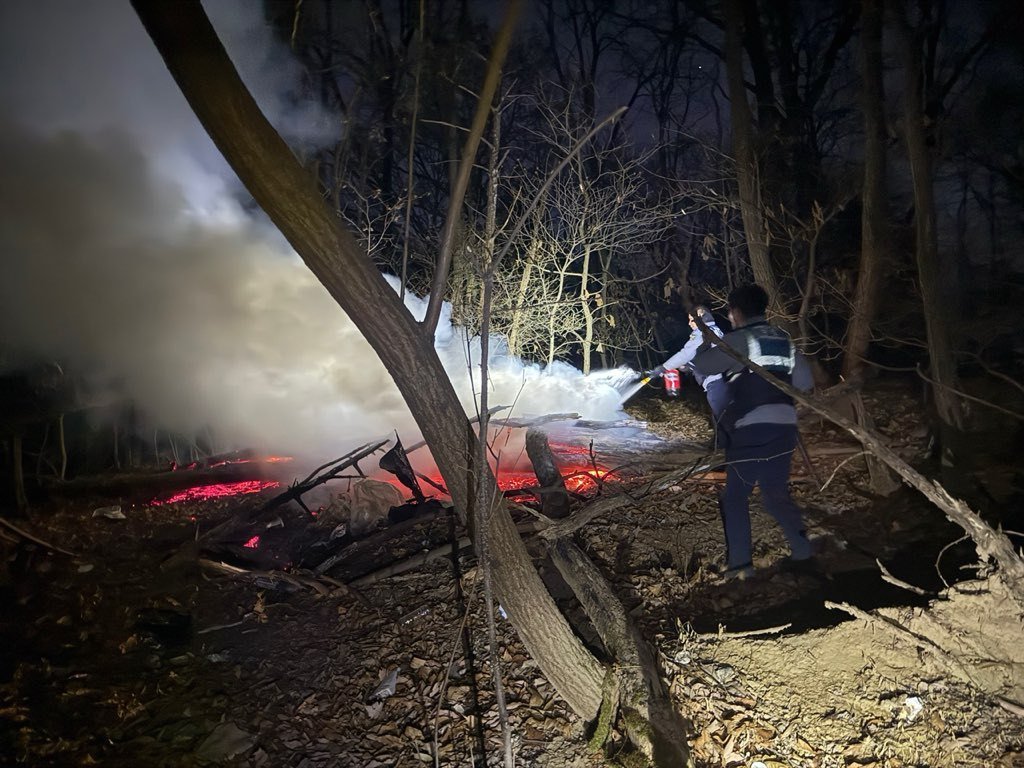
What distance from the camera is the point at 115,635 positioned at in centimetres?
399

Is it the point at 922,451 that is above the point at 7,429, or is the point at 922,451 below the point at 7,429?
below

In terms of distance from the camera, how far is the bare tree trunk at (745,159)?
836cm

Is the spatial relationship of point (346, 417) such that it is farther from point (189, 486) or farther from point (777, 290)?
point (777, 290)

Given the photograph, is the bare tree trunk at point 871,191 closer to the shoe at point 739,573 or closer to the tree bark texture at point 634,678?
the shoe at point 739,573

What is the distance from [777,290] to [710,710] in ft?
22.9

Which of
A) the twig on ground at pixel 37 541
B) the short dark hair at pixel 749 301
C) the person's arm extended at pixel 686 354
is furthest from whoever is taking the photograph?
the person's arm extended at pixel 686 354

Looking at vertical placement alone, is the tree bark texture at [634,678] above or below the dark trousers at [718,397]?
below

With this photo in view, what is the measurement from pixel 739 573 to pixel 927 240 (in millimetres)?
5675

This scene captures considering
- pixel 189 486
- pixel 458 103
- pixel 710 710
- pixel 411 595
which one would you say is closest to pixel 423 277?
pixel 458 103

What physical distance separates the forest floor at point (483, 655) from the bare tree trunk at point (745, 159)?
4244 mm

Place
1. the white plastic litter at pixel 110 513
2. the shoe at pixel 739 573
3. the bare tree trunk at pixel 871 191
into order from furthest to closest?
1. the bare tree trunk at pixel 871 191
2. the white plastic litter at pixel 110 513
3. the shoe at pixel 739 573

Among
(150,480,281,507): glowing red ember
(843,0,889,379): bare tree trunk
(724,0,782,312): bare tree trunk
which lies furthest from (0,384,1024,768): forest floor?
(724,0,782,312): bare tree trunk

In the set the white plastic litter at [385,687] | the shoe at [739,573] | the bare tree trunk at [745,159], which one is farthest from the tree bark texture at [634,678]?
the bare tree trunk at [745,159]

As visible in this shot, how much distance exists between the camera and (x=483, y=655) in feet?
12.1
